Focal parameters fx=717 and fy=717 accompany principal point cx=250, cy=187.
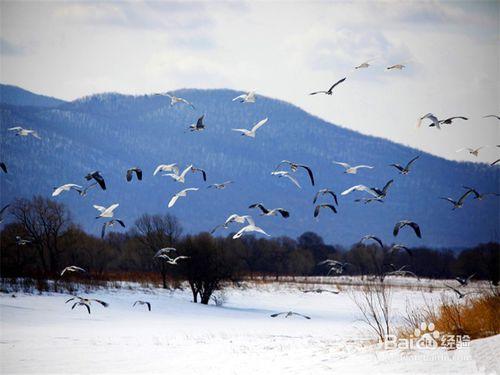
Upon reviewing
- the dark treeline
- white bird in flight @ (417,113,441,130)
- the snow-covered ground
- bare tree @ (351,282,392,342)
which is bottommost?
the snow-covered ground

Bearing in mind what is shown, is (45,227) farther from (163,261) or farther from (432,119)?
(432,119)

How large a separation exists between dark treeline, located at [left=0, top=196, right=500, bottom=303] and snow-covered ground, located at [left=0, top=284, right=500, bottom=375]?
8.96 ft

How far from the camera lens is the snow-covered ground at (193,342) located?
588 inches

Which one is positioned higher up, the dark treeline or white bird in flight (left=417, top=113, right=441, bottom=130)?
white bird in flight (left=417, top=113, right=441, bottom=130)

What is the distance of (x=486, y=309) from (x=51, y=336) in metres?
15.7

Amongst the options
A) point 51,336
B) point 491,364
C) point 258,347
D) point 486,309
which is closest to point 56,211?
point 51,336

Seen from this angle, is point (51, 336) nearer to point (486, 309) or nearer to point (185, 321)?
point (185, 321)

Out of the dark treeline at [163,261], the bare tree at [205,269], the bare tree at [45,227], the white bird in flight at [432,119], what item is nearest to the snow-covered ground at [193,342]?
the bare tree at [205,269]

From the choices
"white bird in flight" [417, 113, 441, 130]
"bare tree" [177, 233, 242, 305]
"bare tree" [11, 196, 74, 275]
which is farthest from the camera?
"bare tree" [11, 196, 74, 275]

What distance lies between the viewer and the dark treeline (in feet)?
156

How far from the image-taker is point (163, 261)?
5144cm

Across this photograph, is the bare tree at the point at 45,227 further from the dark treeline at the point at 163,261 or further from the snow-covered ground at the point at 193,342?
the snow-covered ground at the point at 193,342

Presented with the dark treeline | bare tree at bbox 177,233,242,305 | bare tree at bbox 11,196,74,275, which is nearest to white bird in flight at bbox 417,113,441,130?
the dark treeline

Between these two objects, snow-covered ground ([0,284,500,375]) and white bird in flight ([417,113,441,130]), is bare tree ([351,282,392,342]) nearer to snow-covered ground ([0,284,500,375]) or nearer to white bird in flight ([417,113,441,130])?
snow-covered ground ([0,284,500,375])
